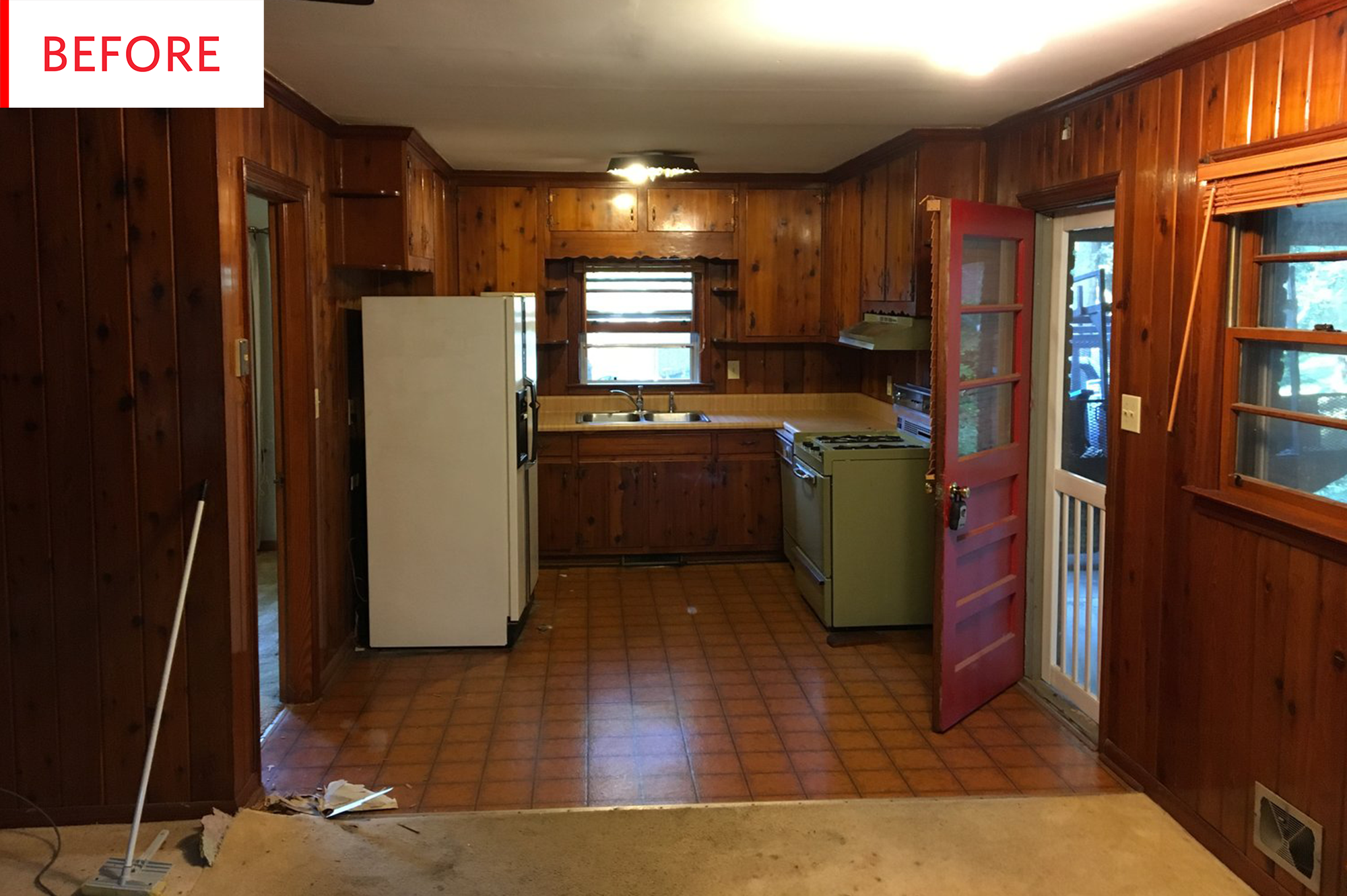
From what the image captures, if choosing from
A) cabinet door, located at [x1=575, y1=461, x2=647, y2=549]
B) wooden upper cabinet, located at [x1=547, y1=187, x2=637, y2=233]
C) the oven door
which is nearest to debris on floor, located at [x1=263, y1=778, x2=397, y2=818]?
the oven door

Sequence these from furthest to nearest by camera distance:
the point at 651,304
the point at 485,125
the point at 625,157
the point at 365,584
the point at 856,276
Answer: the point at 651,304, the point at 856,276, the point at 625,157, the point at 365,584, the point at 485,125

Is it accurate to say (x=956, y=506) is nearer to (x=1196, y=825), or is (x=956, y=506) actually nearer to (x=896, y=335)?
(x=1196, y=825)

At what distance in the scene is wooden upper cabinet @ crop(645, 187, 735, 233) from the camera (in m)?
6.50

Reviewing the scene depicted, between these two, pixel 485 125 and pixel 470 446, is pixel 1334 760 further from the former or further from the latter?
pixel 485 125

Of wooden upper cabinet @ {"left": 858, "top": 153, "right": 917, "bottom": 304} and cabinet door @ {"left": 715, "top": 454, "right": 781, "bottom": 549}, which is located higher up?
wooden upper cabinet @ {"left": 858, "top": 153, "right": 917, "bottom": 304}

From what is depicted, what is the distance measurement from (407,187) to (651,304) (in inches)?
91.7

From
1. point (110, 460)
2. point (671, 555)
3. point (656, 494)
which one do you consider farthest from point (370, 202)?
point (671, 555)

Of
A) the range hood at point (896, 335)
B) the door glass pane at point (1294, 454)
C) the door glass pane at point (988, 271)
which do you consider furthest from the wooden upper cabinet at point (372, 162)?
the door glass pane at point (1294, 454)

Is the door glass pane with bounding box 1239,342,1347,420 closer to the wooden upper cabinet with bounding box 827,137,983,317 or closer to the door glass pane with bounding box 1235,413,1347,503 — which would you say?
the door glass pane with bounding box 1235,413,1347,503

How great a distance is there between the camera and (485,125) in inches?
185

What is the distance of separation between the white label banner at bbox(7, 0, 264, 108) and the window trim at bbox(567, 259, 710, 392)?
4.09 meters

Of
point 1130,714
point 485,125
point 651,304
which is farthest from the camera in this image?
point 651,304

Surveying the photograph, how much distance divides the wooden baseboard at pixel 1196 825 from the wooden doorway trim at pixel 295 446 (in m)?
2.91

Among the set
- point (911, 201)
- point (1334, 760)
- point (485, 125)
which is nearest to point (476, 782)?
point (1334, 760)
